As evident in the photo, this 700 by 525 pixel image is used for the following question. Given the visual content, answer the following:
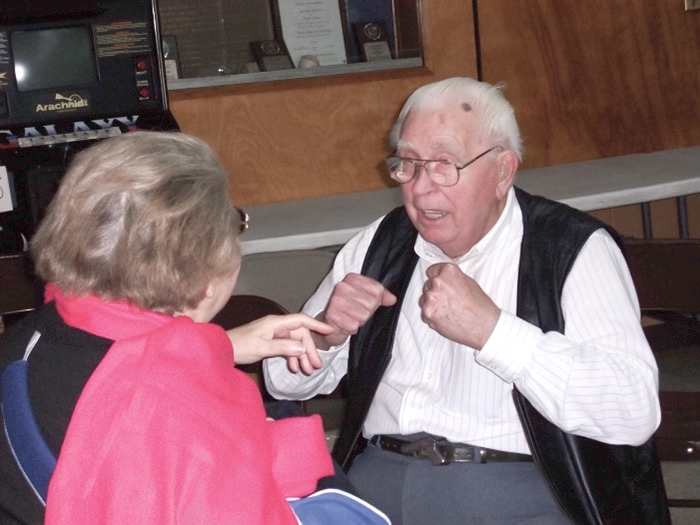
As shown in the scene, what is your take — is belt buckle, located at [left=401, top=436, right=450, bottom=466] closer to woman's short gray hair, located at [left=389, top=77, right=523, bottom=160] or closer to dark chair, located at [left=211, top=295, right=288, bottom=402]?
dark chair, located at [left=211, top=295, right=288, bottom=402]

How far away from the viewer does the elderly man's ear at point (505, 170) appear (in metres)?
2.04

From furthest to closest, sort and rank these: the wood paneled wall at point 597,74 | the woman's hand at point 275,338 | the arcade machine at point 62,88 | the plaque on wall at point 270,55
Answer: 1. the wood paneled wall at point 597,74
2. the plaque on wall at point 270,55
3. the arcade machine at point 62,88
4. the woman's hand at point 275,338

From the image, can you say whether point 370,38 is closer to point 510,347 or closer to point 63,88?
point 63,88

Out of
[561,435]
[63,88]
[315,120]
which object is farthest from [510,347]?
[315,120]

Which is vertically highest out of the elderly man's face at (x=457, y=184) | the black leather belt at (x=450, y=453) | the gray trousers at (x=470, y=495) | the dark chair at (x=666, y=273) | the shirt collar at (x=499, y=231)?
the elderly man's face at (x=457, y=184)

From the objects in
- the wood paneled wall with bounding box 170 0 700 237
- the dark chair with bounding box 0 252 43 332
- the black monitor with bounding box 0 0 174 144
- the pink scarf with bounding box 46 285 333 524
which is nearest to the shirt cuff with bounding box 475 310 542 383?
the pink scarf with bounding box 46 285 333 524

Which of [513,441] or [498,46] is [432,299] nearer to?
[513,441]

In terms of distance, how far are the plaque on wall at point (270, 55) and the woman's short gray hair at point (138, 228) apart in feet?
8.92

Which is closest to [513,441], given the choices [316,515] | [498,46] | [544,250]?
[544,250]

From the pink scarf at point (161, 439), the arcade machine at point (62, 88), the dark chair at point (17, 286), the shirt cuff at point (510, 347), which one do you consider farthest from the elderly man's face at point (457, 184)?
the arcade machine at point (62, 88)

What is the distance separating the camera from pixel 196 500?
3.83 feet

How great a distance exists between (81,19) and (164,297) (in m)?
2.01

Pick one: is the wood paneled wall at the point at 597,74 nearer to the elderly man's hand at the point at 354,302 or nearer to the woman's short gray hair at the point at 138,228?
the elderly man's hand at the point at 354,302

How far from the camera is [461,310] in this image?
1.79 meters
